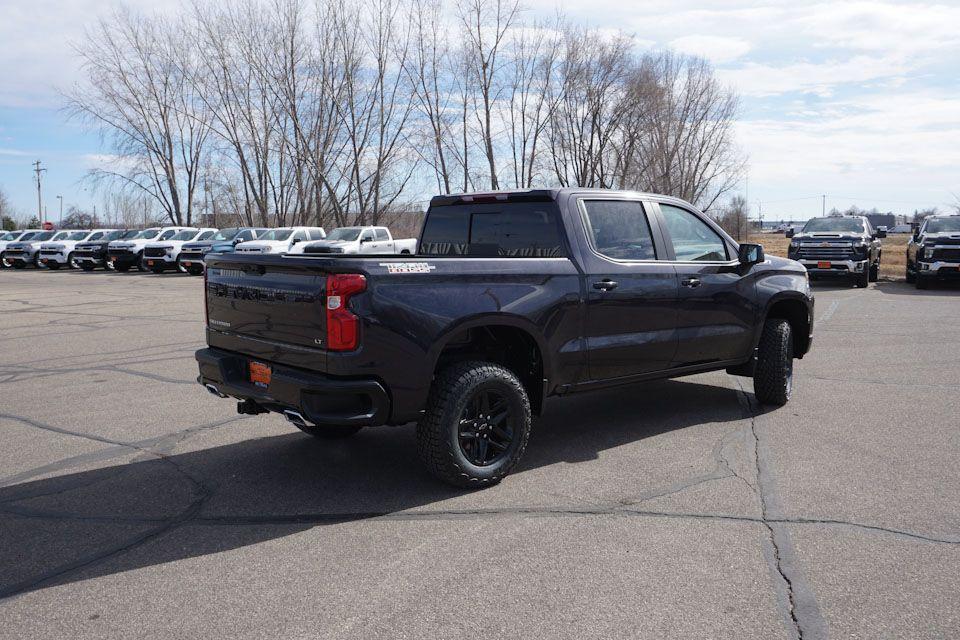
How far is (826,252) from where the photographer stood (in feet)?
71.8

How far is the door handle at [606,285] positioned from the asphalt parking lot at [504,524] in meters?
1.20

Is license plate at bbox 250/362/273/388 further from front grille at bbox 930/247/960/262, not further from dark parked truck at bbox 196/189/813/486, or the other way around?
front grille at bbox 930/247/960/262

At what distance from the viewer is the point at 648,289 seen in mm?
6070

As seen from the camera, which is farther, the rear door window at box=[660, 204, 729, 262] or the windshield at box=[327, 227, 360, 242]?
the windshield at box=[327, 227, 360, 242]

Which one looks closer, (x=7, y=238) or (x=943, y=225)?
(x=943, y=225)

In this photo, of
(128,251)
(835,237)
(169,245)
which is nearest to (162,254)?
(169,245)

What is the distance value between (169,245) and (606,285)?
2942 centimetres

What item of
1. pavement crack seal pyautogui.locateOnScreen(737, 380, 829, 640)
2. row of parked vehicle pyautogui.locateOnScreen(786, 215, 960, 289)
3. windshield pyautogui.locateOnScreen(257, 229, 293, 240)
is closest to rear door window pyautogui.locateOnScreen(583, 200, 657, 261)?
pavement crack seal pyautogui.locateOnScreen(737, 380, 829, 640)

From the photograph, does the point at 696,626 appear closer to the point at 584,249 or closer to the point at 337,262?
the point at 337,262

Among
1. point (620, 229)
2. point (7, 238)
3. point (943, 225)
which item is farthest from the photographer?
point (7, 238)

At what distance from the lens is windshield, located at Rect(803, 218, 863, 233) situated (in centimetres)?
2324

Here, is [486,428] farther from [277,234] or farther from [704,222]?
[277,234]

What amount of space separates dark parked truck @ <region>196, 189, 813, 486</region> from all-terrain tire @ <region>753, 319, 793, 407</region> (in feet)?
0.04

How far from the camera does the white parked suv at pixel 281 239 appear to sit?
27.7m
